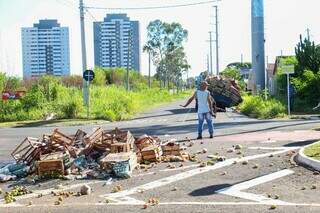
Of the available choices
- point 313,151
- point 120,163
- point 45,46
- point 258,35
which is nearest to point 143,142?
point 120,163

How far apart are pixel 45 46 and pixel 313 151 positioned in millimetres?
47873

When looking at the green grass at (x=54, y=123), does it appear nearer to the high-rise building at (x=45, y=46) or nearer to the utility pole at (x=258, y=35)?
the utility pole at (x=258, y=35)

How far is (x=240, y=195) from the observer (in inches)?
370

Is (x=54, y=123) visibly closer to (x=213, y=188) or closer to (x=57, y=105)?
(x=57, y=105)

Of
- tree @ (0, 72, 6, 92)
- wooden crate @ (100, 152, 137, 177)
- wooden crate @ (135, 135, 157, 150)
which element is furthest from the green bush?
wooden crate @ (100, 152, 137, 177)

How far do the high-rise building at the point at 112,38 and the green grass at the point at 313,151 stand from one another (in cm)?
5132

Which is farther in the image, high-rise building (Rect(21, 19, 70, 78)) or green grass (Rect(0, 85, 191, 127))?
high-rise building (Rect(21, 19, 70, 78))

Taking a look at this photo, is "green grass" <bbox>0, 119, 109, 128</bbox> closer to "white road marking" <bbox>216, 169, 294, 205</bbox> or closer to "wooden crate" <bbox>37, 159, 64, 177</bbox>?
"wooden crate" <bbox>37, 159, 64, 177</bbox>

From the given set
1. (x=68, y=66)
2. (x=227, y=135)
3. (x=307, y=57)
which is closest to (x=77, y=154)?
(x=227, y=135)

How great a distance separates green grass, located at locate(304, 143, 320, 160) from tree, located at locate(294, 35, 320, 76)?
24.6 meters

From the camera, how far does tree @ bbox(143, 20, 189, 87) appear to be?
9825cm

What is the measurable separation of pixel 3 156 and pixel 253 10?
34826 mm

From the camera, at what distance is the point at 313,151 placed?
13.0 meters

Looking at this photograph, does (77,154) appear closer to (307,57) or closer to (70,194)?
(70,194)
